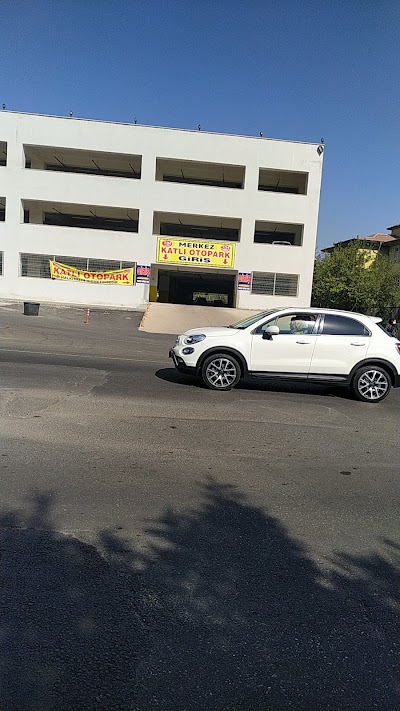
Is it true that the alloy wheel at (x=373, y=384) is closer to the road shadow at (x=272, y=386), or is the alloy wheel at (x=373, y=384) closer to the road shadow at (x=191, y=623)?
the road shadow at (x=272, y=386)

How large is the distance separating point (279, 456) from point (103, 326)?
16474 mm

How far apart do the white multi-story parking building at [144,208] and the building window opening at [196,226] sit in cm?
114

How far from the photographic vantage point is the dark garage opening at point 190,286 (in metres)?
37.3

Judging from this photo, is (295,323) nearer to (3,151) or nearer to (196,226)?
(196,226)

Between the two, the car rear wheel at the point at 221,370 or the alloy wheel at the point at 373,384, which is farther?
the alloy wheel at the point at 373,384

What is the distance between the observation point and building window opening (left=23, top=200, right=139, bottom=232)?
110 feet

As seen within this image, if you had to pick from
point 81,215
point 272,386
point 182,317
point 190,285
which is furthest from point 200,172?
point 272,386

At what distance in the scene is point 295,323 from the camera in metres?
8.70

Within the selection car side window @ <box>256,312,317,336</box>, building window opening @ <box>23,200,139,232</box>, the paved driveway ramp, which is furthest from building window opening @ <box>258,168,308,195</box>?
car side window @ <box>256,312,317,336</box>

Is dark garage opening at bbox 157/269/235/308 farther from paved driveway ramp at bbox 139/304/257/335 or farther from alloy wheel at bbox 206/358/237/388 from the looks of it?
alloy wheel at bbox 206/358/237/388

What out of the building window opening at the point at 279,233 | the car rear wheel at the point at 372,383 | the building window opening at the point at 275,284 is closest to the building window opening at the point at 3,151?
the building window opening at the point at 279,233

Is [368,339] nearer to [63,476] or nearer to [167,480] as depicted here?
[167,480]

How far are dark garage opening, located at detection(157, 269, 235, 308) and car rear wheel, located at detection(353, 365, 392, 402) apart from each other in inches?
1024

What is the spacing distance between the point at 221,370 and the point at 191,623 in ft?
20.2
